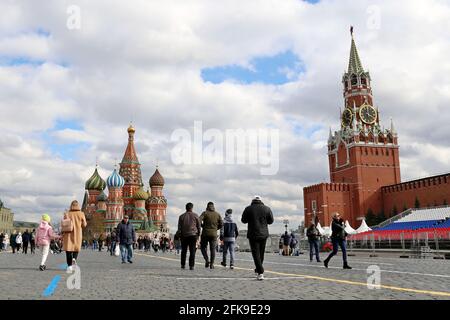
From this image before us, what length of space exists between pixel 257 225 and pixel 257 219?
119 millimetres

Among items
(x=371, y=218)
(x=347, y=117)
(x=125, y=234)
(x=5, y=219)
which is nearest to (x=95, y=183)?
(x=5, y=219)

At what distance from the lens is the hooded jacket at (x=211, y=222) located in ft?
40.8

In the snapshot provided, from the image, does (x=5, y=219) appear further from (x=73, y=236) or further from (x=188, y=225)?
(x=188, y=225)

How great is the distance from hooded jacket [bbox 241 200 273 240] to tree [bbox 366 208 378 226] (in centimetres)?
7324

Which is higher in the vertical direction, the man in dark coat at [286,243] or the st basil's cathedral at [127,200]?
the st basil's cathedral at [127,200]

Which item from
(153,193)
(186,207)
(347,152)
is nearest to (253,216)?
(186,207)

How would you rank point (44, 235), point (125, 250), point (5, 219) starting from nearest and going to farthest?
point (44, 235) → point (125, 250) → point (5, 219)

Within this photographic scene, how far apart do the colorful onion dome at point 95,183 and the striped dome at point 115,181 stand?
8.17 m

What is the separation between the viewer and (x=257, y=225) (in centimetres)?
934

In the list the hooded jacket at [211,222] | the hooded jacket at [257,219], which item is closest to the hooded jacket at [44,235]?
the hooded jacket at [211,222]

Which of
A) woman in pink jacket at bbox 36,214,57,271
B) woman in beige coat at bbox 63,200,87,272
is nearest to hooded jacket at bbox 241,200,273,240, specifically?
woman in beige coat at bbox 63,200,87,272

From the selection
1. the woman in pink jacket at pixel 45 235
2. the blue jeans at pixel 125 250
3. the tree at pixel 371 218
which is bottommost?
the blue jeans at pixel 125 250

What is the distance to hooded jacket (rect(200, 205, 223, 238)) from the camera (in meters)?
12.4

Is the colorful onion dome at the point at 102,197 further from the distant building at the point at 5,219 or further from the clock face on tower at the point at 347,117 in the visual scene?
the clock face on tower at the point at 347,117
